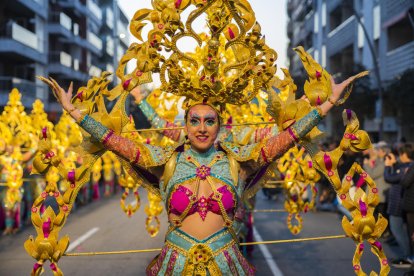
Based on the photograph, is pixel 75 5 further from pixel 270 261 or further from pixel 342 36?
pixel 270 261

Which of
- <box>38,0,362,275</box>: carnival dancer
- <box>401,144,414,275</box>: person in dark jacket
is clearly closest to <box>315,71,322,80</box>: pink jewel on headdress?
<box>38,0,362,275</box>: carnival dancer

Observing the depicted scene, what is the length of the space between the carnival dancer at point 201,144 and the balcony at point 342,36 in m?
33.4

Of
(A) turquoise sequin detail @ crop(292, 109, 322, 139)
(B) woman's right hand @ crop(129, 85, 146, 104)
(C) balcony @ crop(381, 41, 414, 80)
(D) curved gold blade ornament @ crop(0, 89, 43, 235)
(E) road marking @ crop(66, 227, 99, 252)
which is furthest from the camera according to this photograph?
(C) balcony @ crop(381, 41, 414, 80)

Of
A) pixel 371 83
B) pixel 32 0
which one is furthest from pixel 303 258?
pixel 32 0

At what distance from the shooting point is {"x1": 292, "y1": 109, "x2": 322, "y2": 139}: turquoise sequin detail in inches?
159

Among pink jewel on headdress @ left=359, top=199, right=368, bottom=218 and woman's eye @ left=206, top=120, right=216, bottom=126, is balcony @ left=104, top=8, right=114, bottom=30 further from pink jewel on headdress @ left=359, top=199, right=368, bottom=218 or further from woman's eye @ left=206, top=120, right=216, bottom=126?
pink jewel on headdress @ left=359, top=199, right=368, bottom=218

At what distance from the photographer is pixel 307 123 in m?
4.06

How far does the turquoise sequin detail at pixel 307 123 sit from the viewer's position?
4051 mm

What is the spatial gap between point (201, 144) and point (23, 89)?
29841 mm

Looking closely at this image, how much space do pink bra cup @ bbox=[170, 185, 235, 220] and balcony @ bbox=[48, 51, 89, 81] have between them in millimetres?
37527

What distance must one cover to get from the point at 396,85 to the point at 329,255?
13.9 metres

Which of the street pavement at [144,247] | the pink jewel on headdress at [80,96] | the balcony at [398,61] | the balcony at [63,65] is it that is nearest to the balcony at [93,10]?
the balcony at [63,65]

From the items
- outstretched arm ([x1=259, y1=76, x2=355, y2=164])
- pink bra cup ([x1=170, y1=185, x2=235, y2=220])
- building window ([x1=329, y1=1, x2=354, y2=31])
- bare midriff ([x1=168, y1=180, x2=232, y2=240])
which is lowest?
bare midriff ([x1=168, y1=180, x2=232, y2=240])

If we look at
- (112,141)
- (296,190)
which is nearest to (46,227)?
(112,141)
